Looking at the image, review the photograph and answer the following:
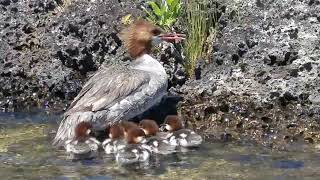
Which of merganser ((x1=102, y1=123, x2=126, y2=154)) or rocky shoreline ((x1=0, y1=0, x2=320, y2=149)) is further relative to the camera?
rocky shoreline ((x1=0, y1=0, x2=320, y2=149))

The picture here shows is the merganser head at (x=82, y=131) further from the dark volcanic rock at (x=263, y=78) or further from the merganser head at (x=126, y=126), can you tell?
the dark volcanic rock at (x=263, y=78)

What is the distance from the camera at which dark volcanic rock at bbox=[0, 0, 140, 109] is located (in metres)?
10.9

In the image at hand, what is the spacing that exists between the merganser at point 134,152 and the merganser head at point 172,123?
0.51 meters

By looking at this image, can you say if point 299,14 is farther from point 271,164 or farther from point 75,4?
point 75,4

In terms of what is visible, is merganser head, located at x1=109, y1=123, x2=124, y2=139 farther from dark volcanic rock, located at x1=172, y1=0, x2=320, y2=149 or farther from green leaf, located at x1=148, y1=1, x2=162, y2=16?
green leaf, located at x1=148, y1=1, x2=162, y2=16

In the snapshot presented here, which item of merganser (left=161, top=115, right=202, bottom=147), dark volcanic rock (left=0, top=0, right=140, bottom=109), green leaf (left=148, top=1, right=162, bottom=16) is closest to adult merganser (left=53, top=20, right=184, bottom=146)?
green leaf (left=148, top=1, right=162, bottom=16)

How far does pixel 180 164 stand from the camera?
27.4 feet

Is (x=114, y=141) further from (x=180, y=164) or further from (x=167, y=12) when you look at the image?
(x=167, y=12)

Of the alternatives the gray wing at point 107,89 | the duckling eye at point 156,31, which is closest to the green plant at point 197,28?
the duckling eye at point 156,31

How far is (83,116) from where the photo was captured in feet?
30.6

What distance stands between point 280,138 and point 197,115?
1.14m

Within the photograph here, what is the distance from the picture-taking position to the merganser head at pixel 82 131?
8.90 metres

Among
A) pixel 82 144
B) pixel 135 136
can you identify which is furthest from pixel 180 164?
pixel 82 144

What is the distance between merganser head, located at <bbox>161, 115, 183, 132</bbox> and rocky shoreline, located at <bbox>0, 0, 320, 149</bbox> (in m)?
0.39
